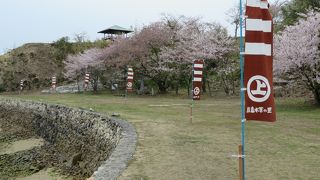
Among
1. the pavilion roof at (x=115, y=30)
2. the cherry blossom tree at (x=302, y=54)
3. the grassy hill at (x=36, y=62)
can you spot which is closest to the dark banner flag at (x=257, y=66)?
the cherry blossom tree at (x=302, y=54)

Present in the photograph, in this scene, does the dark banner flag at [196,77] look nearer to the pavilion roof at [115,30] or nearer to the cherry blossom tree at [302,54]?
the cherry blossom tree at [302,54]

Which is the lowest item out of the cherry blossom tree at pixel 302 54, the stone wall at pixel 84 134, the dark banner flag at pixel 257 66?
the stone wall at pixel 84 134

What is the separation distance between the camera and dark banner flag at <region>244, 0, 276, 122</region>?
4883 millimetres

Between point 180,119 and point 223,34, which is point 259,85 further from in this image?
point 223,34

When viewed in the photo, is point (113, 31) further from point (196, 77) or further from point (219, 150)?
point (219, 150)

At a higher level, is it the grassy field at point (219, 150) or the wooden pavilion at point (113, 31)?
the wooden pavilion at point (113, 31)

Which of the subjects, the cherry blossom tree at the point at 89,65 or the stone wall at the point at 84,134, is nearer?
the stone wall at the point at 84,134

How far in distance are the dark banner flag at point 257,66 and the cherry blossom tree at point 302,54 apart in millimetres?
14891

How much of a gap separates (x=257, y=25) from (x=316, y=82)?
53.6 ft

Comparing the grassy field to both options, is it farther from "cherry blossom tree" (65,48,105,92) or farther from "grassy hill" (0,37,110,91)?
"grassy hill" (0,37,110,91)

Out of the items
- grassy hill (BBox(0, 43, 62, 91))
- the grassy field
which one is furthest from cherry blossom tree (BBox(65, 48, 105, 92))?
the grassy field

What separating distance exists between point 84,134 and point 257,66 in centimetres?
1148

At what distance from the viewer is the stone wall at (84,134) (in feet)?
26.6

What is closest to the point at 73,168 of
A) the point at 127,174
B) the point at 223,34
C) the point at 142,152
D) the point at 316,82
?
the point at 142,152
